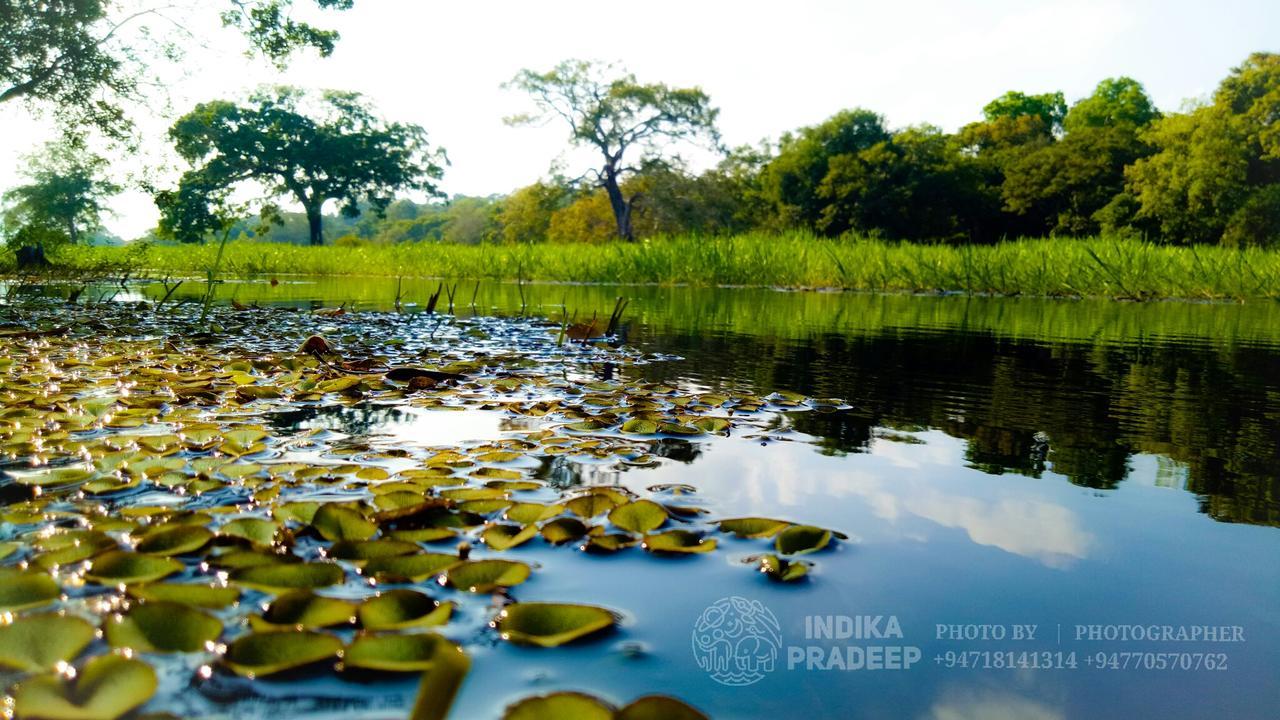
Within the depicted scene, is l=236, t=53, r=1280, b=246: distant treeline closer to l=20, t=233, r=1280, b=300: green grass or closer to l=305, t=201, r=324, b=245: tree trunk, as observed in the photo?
l=305, t=201, r=324, b=245: tree trunk

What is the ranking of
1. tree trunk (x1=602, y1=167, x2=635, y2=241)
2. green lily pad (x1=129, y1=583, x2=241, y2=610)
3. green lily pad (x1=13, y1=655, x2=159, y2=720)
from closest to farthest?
green lily pad (x1=13, y1=655, x2=159, y2=720) < green lily pad (x1=129, y1=583, x2=241, y2=610) < tree trunk (x1=602, y1=167, x2=635, y2=241)

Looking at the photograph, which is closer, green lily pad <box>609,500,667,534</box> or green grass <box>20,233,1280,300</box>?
green lily pad <box>609,500,667,534</box>

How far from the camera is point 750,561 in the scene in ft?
4.63

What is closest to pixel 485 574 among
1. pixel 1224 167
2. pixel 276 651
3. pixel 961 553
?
pixel 276 651

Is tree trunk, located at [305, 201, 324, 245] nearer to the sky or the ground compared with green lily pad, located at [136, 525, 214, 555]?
nearer to the sky

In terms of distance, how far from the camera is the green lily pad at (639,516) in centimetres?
154

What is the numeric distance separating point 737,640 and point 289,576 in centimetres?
72

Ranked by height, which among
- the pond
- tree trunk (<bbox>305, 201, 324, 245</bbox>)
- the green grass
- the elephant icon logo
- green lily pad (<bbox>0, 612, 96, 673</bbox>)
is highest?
tree trunk (<bbox>305, 201, 324, 245</bbox>)

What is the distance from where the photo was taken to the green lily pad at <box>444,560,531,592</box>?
4.08 ft

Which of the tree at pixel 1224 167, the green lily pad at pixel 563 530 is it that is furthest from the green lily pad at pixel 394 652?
the tree at pixel 1224 167

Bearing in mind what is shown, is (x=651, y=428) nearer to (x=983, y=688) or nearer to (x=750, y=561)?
(x=750, y=561)

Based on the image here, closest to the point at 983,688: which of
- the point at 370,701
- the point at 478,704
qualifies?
the point at 478,704

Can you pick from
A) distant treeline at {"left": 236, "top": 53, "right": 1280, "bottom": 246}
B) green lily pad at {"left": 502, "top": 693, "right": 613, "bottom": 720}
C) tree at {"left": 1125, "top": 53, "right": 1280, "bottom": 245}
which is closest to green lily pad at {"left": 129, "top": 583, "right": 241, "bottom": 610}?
green lily pad at {"left": 502, "top": 693, "right": 613, "bottom": 720}

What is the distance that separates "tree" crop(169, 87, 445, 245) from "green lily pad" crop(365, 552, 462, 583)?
40.9 metres
